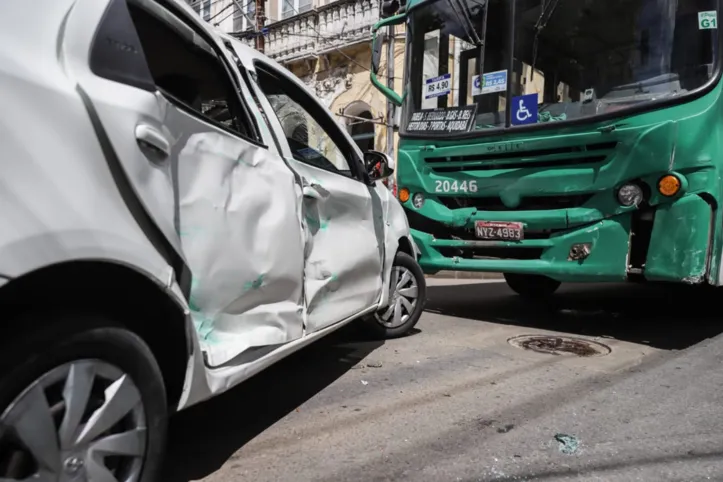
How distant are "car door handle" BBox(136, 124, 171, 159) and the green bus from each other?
3.83 meters

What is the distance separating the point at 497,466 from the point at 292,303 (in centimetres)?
124

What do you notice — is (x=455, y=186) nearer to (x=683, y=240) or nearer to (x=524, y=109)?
(x=524, y=109)

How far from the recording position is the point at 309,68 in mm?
16000

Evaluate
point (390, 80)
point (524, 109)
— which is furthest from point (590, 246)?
point (390, 80)

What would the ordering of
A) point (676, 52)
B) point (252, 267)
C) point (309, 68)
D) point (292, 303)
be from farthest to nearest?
point (309, 68) → point (676, 52) → point (292, 303) → point (252, 267)

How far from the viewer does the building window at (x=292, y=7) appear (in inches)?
650

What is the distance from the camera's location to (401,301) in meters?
5.02

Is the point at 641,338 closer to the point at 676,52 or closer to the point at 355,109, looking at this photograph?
the point at 676,52

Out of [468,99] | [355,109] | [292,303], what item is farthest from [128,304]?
[355,109]

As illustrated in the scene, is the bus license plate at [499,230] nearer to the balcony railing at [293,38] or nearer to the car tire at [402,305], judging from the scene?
the car tire at [402,305]

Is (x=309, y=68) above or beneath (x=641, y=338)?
above

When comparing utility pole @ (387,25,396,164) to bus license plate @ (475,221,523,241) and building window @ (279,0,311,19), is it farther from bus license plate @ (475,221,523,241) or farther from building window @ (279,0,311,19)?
bus license plate @ (475,221,523,241)

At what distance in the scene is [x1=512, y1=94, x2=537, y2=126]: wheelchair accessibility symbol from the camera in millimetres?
5316

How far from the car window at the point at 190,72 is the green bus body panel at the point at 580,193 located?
316 centimetres
